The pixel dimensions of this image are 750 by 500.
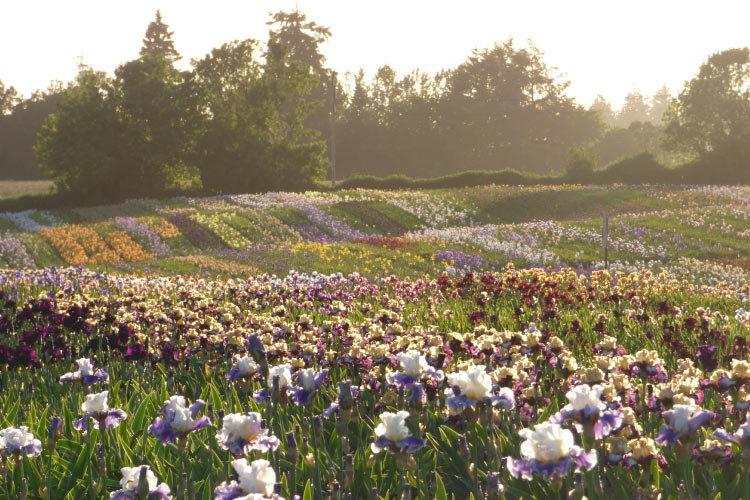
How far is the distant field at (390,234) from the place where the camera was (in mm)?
16234

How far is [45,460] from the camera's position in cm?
353

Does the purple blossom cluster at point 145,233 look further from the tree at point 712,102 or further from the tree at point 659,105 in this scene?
the tree at point 659,105

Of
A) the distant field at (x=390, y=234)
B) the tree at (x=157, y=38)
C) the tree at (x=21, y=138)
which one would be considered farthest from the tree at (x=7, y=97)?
the distant field at (x=390, y=234)

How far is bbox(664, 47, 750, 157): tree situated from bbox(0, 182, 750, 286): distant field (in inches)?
820

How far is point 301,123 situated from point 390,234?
19236 millimetres

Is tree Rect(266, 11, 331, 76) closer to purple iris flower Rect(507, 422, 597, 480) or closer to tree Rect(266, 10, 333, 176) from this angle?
tree Rect(266, 10, 333, 176)

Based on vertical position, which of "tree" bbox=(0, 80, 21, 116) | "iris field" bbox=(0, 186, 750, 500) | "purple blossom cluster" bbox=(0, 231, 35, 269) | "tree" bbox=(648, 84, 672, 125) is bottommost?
"purple blossom cluster" bbox=(0, 231, 35, 269)

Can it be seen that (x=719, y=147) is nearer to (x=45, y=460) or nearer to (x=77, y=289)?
(x=77, y=289)

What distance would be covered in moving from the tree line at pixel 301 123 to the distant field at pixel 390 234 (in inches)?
263

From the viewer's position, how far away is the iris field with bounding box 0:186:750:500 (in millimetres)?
2381

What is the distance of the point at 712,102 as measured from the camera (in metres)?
47.8

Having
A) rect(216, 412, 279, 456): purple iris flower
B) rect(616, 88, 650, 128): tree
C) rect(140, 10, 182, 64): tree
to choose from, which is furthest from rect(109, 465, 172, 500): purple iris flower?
rect(616, 88, 650, 128): tree

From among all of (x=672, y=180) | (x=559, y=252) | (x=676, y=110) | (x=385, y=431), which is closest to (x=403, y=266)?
(x=559, y=252)

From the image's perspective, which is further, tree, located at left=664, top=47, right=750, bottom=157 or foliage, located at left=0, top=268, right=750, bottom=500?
tree, located at left=664, top=47, right=750, bottom=157
